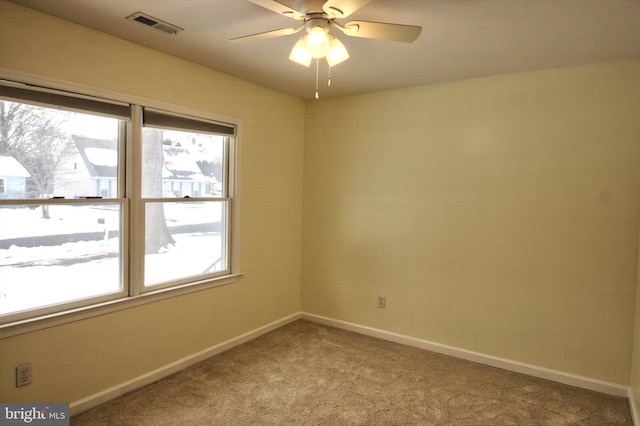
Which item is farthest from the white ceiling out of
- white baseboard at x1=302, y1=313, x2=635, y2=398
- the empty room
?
white baseboard at x1=302, y1=313, x2=635, y2=398

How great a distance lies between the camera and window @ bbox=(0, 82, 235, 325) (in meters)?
2.27

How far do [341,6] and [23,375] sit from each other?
8.69ft

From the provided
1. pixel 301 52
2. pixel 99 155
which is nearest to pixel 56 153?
pixel 99 155

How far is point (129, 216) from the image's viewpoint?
276 cm

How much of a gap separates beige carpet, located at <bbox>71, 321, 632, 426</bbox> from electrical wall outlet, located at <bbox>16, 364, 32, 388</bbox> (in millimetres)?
378

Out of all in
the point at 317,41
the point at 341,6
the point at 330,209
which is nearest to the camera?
the point at 341,6

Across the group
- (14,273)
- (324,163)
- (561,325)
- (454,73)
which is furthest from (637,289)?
(14,273)

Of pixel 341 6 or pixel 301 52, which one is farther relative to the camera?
pixel 301 52

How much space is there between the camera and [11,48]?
7.06 feet

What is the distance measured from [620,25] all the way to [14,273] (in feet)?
12.4

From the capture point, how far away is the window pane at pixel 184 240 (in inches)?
117

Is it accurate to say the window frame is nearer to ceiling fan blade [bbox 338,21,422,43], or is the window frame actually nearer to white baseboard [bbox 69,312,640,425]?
white baseboard [bbox 69,312,640,425]

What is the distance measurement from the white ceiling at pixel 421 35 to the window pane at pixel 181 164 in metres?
0.62

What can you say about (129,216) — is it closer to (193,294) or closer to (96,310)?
(96,310)
